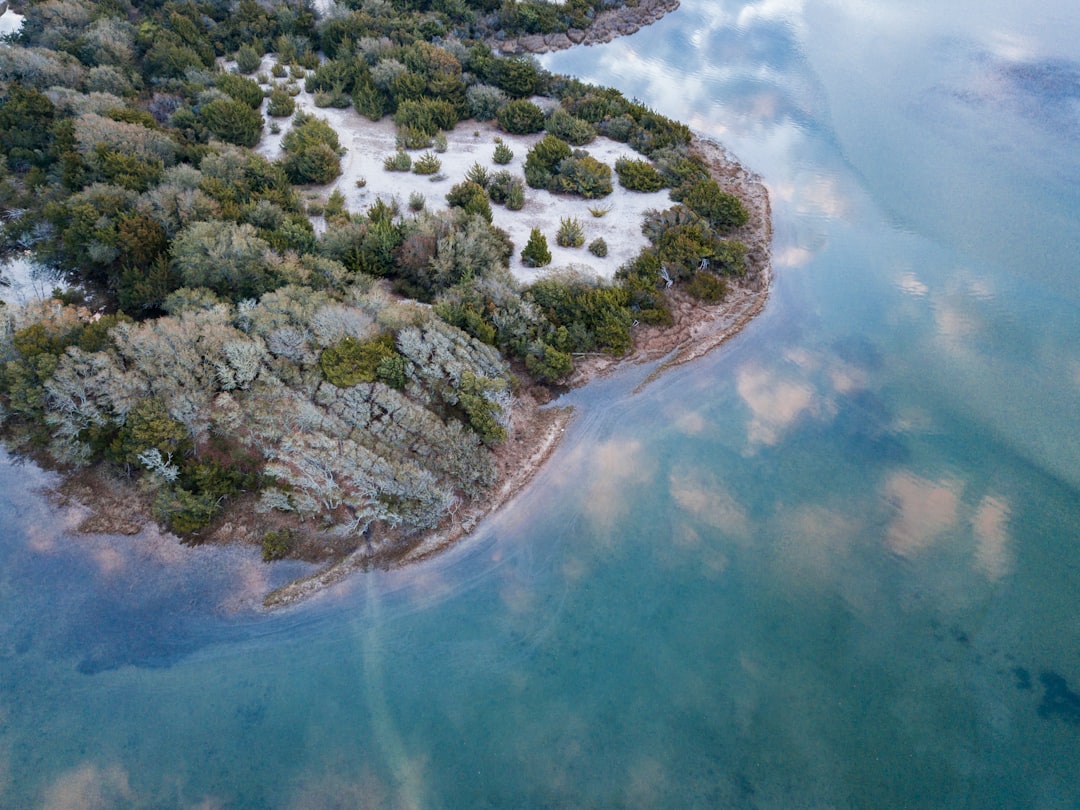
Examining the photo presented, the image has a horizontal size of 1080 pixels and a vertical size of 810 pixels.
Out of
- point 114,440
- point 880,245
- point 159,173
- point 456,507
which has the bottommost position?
point 456,507

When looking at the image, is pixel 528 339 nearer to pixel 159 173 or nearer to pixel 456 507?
pixel 456 507

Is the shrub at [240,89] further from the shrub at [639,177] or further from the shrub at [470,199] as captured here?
the shrub at [639,177]

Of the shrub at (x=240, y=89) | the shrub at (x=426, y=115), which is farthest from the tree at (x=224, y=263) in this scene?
the shrub at (x=240, y=89)

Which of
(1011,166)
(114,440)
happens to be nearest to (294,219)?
(114,440)

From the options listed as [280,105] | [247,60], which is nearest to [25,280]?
[280,105]

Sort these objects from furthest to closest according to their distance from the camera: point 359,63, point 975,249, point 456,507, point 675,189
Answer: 1. point 359,63
2. point 675,189
3. point 975,249
4. point 456,507

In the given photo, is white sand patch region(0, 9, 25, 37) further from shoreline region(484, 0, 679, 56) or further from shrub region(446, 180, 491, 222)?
shrub region(446, 180, 491, 222)

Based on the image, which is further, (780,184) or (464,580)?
(780,184)
